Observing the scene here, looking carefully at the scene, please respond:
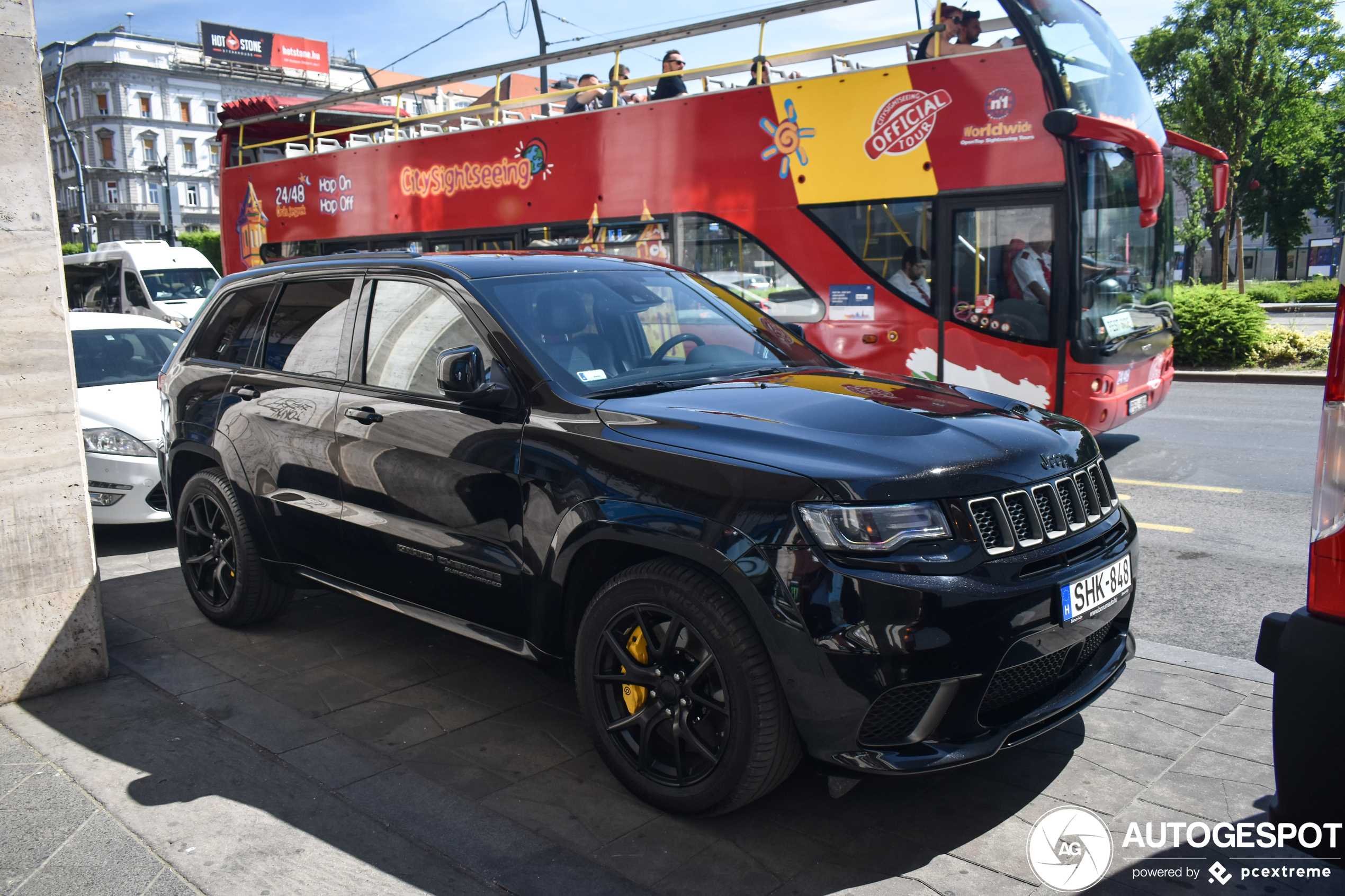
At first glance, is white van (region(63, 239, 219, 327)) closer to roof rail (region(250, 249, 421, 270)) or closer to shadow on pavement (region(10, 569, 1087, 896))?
roof rail (region(250, 249, 421, 270))

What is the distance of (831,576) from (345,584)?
2.47 metres

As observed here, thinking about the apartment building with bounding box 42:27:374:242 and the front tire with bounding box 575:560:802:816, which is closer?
the front tire with bounding box 575:560:802:816

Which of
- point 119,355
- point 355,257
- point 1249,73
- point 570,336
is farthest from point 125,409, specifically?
point 1249,73

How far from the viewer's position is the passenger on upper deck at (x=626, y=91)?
32.4ft

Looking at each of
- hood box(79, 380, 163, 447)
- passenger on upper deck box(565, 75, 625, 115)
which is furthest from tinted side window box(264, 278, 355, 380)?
passenger on upper deck box(565, 75, 625, 115)

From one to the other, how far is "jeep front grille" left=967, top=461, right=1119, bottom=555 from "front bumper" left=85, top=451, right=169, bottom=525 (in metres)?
5.63

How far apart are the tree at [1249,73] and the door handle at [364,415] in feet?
58.8

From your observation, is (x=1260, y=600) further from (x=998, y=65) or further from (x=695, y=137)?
(x=695, y=137)

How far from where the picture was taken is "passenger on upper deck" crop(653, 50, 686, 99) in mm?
9570

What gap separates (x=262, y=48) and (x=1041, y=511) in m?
90.5

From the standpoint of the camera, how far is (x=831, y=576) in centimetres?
265

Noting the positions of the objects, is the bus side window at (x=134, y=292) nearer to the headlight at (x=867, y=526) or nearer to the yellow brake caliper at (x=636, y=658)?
the yellow brake caliper at (x=636, y=658)

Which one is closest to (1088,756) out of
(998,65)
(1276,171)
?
(998,65)

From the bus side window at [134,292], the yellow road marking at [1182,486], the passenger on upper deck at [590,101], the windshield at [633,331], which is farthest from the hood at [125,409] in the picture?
the bus side window at [134,292]
